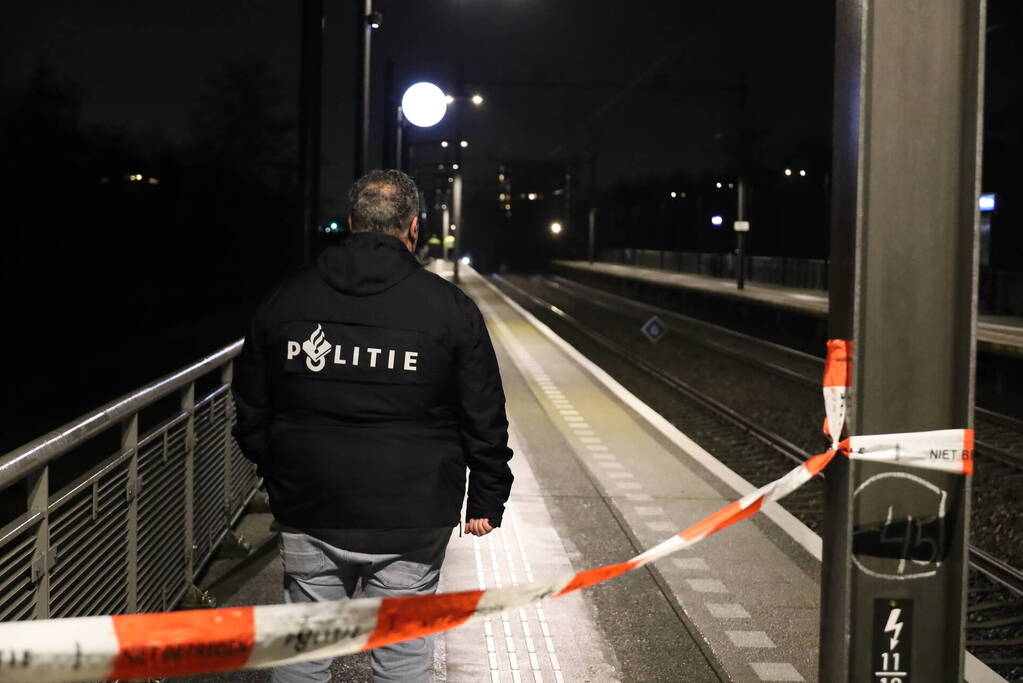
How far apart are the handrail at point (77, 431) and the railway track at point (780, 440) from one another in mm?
4031

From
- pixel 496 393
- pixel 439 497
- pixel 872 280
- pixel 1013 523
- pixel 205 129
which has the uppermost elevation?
pixel 205 129

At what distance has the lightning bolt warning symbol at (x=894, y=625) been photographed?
11.9 feet

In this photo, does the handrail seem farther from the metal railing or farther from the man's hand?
the man's hand

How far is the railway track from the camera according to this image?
24.4ft

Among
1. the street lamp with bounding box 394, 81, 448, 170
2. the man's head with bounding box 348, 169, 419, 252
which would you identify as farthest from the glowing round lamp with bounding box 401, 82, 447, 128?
the man's head with bounding box 348, 169, 419, 252

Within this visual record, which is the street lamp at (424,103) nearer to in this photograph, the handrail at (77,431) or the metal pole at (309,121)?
the metal pole at (309,121)

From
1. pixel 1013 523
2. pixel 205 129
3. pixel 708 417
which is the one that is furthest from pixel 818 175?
pixel 1013 523

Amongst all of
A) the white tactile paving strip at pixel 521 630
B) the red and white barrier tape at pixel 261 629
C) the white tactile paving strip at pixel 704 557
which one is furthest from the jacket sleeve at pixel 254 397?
the white tactile paving strip at pixel 704 557

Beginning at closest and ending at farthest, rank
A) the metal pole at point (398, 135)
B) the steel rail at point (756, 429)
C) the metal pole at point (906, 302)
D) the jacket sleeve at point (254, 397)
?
the metal pole at point (906, 302) → the jacket sleeve at point (254, 397) → the steel rail at point (756, 429) → the metal pole at point (398, 135)

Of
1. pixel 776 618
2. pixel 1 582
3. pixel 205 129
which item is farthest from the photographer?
pixel 205 129

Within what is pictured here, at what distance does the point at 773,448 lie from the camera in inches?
587

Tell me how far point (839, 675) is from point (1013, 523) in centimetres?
756

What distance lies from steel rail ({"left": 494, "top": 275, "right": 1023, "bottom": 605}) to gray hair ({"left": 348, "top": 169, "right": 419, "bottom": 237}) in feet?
18.3

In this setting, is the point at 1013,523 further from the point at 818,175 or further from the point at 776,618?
the point at 818,175
